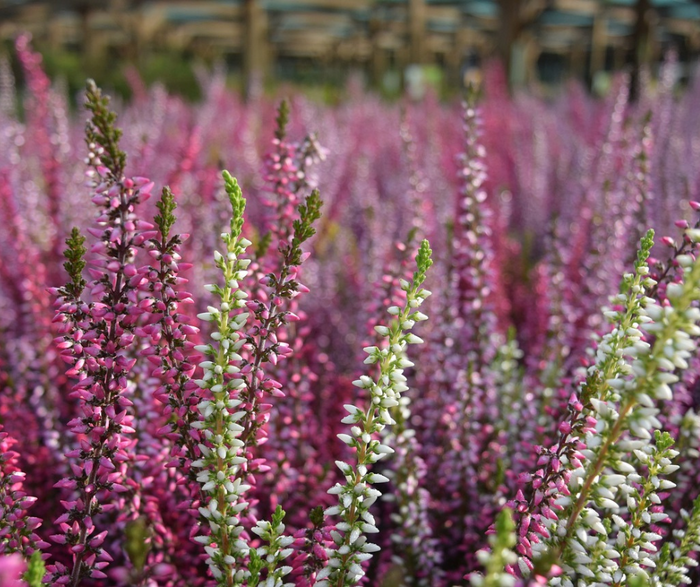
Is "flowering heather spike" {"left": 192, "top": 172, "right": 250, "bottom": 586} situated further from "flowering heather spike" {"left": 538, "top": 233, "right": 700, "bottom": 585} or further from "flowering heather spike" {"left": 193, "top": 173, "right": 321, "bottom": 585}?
"flowering heather spike" {"left": 538, "top": 233, "right": 700, "bottom": 585}

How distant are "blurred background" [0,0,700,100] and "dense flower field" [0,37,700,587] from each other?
42.5 inches

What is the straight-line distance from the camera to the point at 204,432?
124 cm

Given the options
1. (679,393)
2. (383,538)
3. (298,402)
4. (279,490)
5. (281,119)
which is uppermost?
(281,119)

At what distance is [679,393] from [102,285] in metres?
1.73

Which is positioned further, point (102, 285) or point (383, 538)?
point (383, 538)

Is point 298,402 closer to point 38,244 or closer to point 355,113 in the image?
point 38,244

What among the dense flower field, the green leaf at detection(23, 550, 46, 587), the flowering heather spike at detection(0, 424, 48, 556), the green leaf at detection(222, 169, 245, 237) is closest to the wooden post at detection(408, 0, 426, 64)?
the dense flower field

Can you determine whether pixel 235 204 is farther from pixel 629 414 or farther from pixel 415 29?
pixel 415 29

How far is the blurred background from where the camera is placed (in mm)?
12117

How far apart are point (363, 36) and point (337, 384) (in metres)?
29.5

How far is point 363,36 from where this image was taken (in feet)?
95.9

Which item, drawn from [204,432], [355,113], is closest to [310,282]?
[204,432]

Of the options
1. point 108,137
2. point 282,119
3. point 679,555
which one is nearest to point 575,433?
point 679,555

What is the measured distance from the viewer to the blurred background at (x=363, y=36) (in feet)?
39.8
